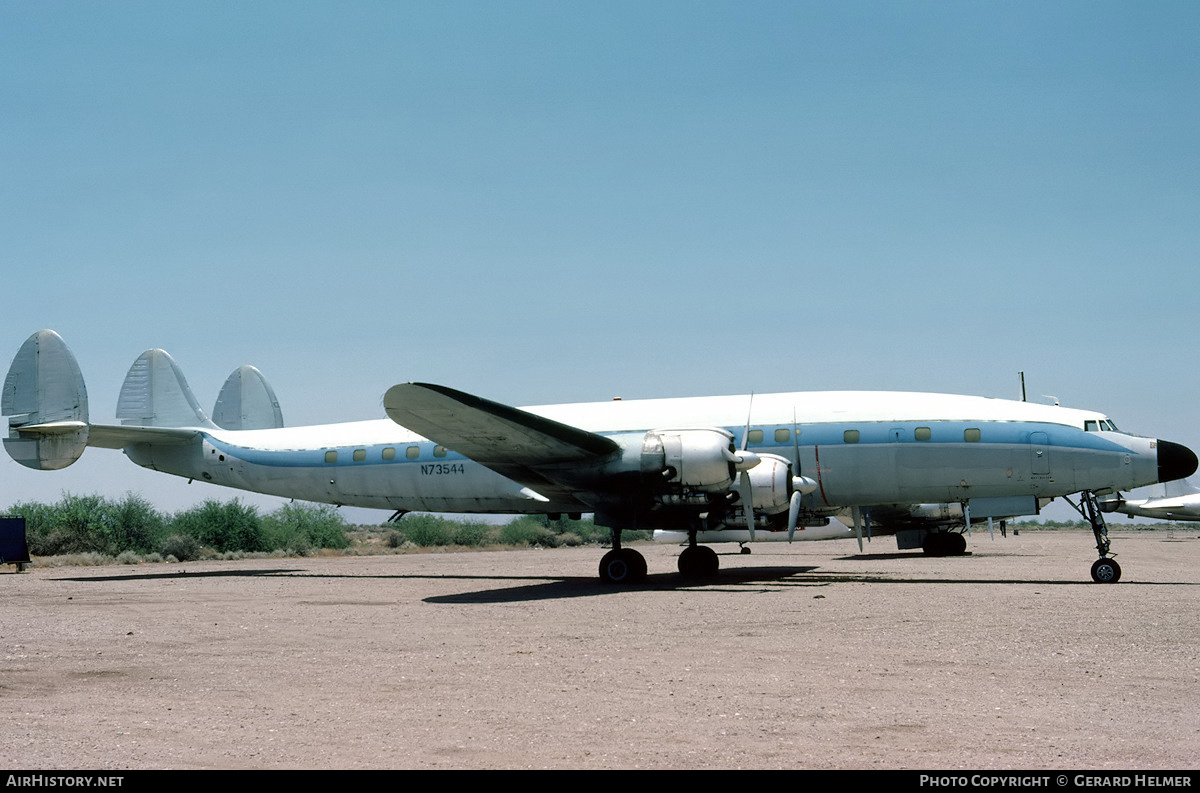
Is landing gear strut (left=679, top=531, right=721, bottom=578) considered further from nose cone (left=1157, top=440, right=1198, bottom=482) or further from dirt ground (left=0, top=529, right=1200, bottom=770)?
nose cone (left=1157, top=440, right=1198, bottom=482)

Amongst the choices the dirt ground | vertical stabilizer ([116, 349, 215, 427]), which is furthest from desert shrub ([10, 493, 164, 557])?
the dirt ground

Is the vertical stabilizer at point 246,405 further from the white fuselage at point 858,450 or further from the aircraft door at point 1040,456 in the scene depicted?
the aircraft door at point 1040,456

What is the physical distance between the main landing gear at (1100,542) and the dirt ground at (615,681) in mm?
1547

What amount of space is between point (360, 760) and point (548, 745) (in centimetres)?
106

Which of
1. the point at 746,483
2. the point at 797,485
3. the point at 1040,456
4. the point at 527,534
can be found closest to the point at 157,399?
the point at 746,483

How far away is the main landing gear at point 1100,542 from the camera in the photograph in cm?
1744

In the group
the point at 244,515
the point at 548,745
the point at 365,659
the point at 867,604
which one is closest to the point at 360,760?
the point at 548,745

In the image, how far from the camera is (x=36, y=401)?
2203cm

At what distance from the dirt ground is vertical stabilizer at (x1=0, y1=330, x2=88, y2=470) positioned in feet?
22.1

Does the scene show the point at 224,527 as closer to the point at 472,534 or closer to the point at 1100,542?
the point at 472,534

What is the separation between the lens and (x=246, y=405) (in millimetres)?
25797

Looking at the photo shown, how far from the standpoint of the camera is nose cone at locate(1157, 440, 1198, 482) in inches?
676

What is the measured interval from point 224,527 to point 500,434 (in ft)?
93.5

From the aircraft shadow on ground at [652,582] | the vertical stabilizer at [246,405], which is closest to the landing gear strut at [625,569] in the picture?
the aircraft shadow on ground at [652,582]
